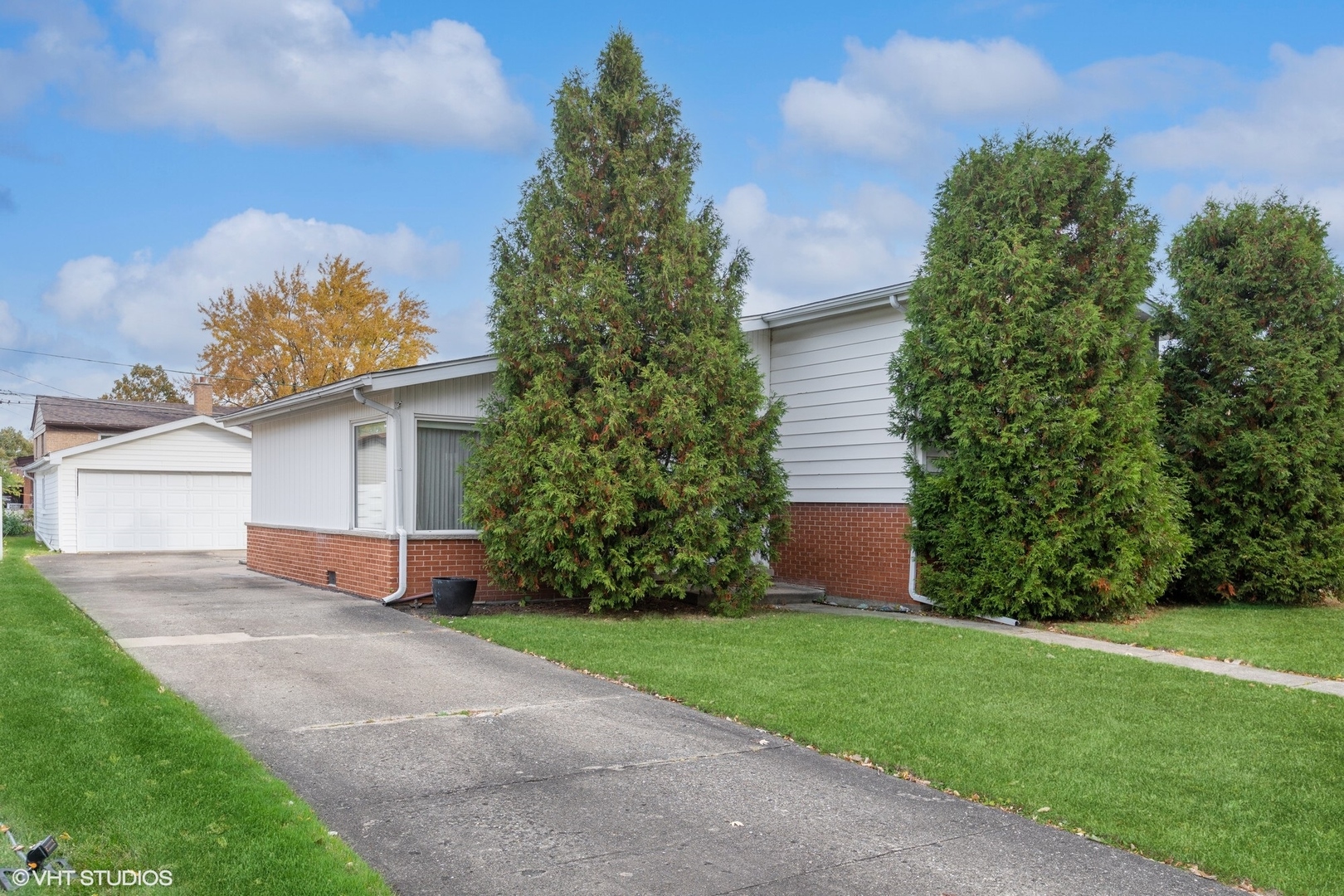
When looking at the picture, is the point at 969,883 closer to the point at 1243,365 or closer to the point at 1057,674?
the point at 1057,674

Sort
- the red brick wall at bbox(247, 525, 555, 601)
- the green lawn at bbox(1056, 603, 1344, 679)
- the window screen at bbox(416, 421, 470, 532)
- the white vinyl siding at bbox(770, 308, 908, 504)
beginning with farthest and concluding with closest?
the white vinyl siding at bbox(770, 308, 908, 504) → the window screen at bbox(416, 421, 470, 532) → the red brick wall at bbox(247, 525, 555, 601) → the green lawn at bbox(1056, 603, 1344, 679)

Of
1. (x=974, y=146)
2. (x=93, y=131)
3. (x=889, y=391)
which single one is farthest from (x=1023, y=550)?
(x=93, y=131)

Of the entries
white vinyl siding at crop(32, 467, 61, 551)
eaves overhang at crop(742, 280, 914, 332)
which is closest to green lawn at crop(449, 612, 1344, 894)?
eaves overhang at crop(742, 280, 914, 332)

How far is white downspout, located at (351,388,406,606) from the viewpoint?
12.4 meters

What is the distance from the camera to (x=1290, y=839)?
4.51 m

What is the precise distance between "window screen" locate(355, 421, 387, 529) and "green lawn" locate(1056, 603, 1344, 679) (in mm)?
8665

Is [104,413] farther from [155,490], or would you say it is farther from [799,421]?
[799,421]

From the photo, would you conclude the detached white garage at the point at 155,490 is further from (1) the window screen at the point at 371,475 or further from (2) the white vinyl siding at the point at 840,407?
(2) the white vinyl siding at the point at 840,407

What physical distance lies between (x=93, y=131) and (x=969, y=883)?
20070 millimetres

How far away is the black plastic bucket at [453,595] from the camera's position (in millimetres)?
11523

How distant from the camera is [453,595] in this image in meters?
11.5

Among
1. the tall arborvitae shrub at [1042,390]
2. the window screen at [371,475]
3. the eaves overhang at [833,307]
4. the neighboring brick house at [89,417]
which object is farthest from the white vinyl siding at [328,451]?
the neighboring brick house at [89,417]

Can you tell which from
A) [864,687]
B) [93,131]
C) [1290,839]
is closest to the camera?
[1290,839]

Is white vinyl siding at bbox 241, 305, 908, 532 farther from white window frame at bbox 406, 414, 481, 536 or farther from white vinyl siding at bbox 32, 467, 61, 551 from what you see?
white vinyl siding at bbox 32, 467, 61, 551
